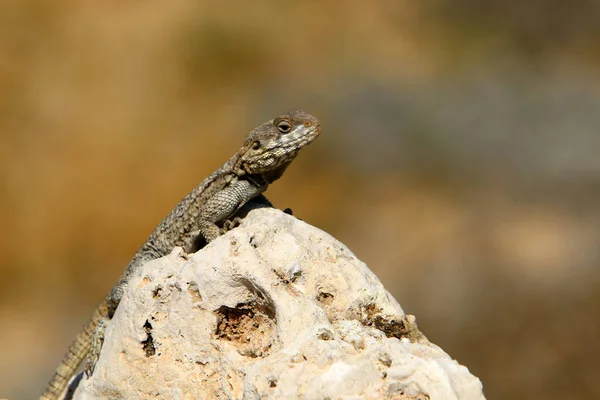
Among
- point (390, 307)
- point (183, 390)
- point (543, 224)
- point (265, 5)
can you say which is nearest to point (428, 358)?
point (390, 307)

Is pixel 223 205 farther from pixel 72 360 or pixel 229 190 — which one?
pixel 72 360

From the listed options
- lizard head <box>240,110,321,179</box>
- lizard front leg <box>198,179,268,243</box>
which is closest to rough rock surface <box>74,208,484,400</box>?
lizard front leg <box>198,179,268,243</box>

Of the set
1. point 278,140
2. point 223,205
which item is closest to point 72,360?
point 223,205

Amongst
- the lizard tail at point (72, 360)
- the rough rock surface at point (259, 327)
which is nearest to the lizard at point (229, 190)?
the lizard tail at point (72, 360)

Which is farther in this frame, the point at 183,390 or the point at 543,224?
the point at 543,224

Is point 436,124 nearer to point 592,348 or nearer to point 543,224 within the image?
point 543,224

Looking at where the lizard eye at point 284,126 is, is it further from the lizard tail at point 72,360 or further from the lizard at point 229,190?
the lizard tail at point 72,360
